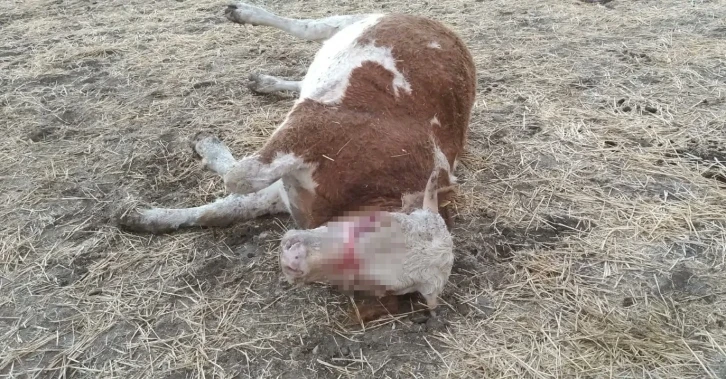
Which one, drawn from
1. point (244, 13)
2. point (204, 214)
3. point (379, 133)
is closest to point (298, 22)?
point (244, 13)

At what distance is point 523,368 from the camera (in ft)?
8.33

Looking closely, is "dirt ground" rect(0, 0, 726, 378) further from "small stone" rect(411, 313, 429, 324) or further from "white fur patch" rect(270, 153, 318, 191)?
"white fur patch" rect(270, 153, 318, 191)

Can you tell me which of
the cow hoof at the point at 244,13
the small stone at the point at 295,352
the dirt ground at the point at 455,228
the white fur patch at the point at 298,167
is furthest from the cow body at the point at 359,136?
the cow hoof at the point at 244,13

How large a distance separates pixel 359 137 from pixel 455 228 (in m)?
0.97

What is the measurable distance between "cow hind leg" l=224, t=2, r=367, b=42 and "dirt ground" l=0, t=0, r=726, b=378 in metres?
0.56

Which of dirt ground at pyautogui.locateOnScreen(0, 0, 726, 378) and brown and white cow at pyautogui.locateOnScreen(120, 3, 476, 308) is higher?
brown and white cow at pyautogui.locateOnScreen(120, 3, 476, 308)

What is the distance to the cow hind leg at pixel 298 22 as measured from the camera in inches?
170

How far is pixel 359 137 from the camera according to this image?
108 inches

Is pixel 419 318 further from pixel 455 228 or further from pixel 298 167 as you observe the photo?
pixel 298 167

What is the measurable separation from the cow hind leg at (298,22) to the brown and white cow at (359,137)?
1.62ft

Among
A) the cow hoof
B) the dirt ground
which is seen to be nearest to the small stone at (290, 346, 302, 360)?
the dirt ground

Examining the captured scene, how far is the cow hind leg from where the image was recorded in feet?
14.1

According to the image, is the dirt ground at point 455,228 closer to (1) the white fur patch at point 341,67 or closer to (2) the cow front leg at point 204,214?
(2) the cow front leg at point 204,214

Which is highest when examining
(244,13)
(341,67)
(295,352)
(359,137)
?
(341,67)
